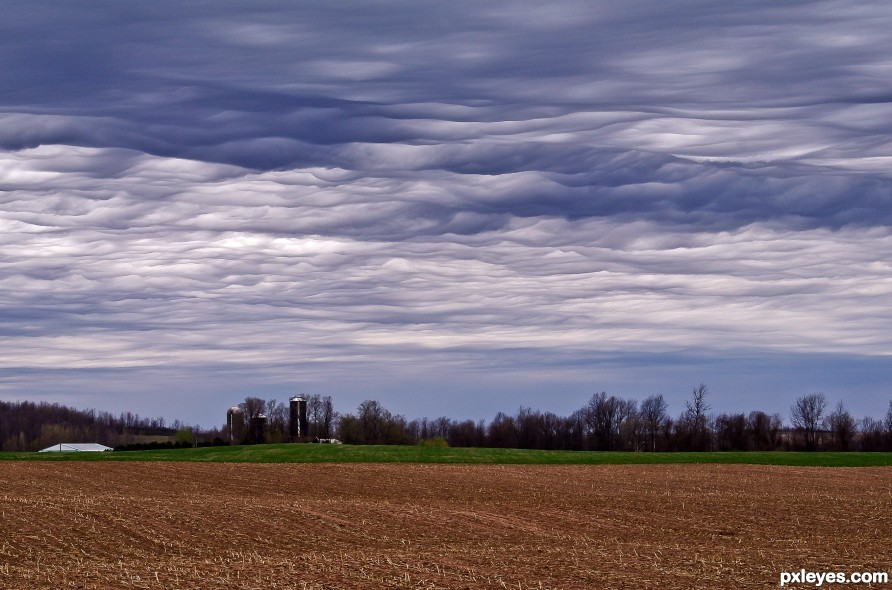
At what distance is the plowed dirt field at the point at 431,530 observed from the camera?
21844 millimetres

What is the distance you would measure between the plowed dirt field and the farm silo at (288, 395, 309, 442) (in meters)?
81.3

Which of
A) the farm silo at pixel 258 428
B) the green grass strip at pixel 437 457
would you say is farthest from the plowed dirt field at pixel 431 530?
the farm silo at pixel 258 428

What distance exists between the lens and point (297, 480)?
49.8m

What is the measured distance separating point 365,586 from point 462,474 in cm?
3408

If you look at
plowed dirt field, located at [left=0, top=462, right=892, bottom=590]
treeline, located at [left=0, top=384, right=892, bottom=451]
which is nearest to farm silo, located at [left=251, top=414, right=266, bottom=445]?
treeline, located at [left=0, top=384, right=892, bottom=451]

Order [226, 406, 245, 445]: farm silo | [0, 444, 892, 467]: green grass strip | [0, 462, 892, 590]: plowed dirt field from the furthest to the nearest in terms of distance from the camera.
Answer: [226, 406, 245, 445]: farm silo
[0, 444, 892, 467]: green grass strip
[0, 462, 892, 590]: plowed dirt field

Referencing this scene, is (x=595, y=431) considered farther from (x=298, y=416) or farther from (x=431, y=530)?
(x=431, y=530)

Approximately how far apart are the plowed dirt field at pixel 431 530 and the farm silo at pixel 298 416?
81.3m

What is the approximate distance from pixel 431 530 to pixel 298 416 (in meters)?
107

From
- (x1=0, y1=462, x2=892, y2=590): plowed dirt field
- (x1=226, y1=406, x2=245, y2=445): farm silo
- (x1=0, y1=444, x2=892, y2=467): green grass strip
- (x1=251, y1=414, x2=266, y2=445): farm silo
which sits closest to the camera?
(x1=0, y1=462, x2=892, y2=590): plowed dirt field

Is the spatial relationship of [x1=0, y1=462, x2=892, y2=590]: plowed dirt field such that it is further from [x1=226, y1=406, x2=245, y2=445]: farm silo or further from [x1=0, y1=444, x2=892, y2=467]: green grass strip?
[x1=226, y1=406, x2=245, y2=445]: farm silo

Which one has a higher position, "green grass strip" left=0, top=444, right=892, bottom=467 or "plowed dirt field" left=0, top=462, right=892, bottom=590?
"plowed dirt field" left=0, top=462, right=892, bottom=590

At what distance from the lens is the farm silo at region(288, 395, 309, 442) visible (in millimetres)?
133875

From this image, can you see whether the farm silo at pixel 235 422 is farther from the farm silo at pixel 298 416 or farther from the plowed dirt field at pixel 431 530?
the plowed dirt field at pixel 431 530
